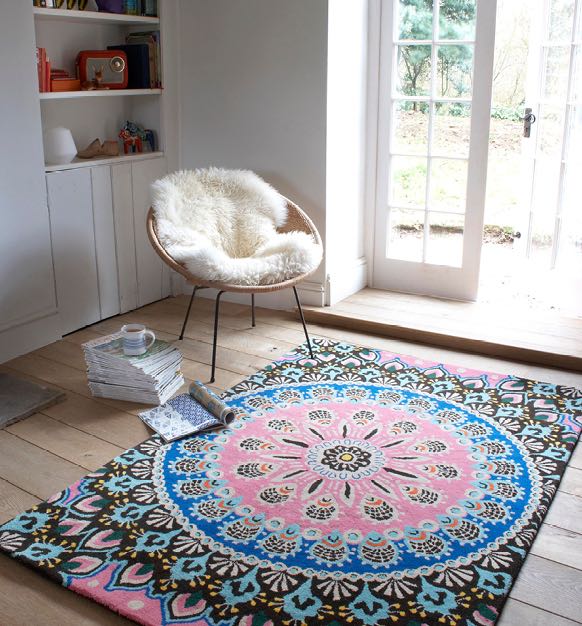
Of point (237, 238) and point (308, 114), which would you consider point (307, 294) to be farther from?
point (308, 114)

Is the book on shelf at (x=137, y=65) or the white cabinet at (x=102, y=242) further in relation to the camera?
the book on shelf at (x=137, y=65)

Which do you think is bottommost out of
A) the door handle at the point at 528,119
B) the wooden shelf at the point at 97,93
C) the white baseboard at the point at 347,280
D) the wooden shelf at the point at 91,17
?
the white baseboard at the point at 347,280

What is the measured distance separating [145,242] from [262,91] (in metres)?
1.02

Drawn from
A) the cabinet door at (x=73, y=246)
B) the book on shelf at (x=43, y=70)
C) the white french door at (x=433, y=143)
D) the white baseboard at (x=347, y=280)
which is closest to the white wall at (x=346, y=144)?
the white baseboard at (x=347, y=280)

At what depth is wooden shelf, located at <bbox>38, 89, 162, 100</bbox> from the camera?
11.5 ft

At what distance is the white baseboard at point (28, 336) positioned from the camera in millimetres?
3443

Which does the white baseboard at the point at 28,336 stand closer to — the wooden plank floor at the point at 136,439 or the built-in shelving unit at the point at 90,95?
the wooden plank floor at the point at 136,439

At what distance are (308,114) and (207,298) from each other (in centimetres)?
120

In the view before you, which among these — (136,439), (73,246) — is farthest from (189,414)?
(73,246)

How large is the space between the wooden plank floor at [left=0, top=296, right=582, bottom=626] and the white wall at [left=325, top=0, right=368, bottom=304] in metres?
0.45

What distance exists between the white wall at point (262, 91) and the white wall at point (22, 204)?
3.30 ft

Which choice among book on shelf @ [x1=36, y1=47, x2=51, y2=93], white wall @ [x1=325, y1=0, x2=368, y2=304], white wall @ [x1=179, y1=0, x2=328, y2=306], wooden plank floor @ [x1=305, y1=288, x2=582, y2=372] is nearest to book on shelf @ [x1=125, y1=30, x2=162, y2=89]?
white wall @ [x1=179, y1=0, x2=328, y2=306]

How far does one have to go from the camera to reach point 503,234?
19.9 feet

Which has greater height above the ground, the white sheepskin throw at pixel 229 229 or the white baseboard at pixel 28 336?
the white sheepskin throw at pixel 229 229
